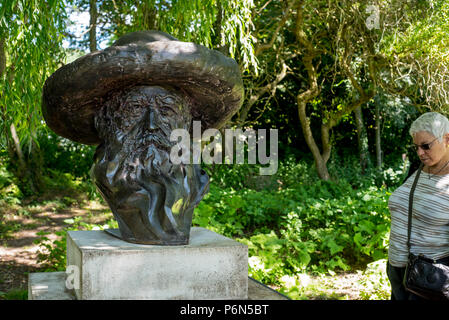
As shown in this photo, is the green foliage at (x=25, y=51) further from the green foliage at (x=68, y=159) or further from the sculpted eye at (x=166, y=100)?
the green foliage at (x=68, y=159)

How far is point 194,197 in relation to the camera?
297 cm

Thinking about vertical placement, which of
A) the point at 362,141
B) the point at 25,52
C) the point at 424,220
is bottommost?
the point at 424,220

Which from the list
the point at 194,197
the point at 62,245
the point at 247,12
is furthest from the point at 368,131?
the point at 194,197

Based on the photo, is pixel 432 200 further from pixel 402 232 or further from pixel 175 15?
pixel 175 15

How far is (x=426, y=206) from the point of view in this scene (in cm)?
232

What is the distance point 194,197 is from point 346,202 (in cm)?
446

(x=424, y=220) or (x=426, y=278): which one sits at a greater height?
(x=424, y=220)

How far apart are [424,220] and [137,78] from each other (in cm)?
166

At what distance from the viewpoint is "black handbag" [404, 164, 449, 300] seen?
2160mm

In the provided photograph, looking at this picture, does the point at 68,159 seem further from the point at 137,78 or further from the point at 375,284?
the point at 137,78

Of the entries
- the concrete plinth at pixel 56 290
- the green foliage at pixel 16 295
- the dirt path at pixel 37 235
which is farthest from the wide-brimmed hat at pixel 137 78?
the dirt path at pixel 37 235

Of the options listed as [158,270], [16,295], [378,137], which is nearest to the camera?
[158,270]

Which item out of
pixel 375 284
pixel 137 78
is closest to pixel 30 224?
pixel 375 284

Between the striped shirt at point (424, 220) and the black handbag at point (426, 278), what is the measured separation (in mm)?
97
